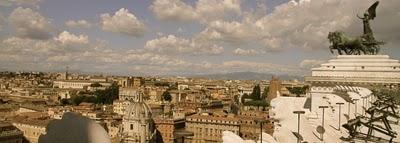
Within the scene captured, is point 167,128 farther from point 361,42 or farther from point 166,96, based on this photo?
point 166,96

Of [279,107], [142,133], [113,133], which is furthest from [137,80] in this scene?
[279,107]

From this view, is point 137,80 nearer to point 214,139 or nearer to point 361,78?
point 214,139

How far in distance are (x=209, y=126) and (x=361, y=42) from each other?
31914 millimetres

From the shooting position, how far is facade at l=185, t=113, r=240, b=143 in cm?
5288

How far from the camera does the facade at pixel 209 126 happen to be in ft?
173

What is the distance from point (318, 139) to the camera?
1212cm

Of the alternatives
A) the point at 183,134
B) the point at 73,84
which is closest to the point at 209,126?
the point at 183,134

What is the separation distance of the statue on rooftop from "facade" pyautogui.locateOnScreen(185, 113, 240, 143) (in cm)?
2934

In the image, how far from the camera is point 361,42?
76.8 feet

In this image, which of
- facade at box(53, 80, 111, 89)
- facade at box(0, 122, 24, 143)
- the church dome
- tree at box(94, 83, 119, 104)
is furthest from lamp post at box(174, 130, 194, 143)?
facade at box(53, 80, 111, 89)

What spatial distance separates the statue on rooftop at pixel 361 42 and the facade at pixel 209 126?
29340mm

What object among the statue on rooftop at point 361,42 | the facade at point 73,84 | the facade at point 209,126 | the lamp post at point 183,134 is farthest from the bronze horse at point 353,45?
the facade at point 73,84

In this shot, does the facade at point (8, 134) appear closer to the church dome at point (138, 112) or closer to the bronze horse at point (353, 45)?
the church dome at point (138, 112)

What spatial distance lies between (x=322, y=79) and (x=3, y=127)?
83.6 feet
